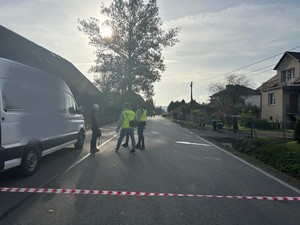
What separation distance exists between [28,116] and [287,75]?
37.4 m

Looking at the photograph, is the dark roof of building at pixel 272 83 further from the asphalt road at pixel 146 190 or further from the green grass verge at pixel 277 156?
the asphalt road at pixel 146 190

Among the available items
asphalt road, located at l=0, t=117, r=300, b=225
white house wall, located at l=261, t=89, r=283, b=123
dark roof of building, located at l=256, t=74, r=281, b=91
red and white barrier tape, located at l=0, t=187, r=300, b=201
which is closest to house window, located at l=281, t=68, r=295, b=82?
dark roof of building, located at l=256, t=74, r=281, b=91

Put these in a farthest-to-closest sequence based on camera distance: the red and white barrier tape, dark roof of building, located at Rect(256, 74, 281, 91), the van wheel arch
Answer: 1. dark roof of building, located at Rect(256, 74, 281, 91)
2. the van wheel arch
3. the red and white barrier tape

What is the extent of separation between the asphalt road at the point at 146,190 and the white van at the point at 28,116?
21.2 inches

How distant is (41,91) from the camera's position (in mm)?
8812

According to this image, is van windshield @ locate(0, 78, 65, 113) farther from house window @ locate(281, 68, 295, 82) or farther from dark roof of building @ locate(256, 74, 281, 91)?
dark roof of building @ locate(256, 74, 281, 91)

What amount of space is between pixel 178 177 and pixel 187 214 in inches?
110

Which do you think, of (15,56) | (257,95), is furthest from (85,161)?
(257,95)

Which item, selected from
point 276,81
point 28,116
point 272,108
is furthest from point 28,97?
point 276,81

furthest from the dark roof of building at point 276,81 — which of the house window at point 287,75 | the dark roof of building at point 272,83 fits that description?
the house window at point 287,75

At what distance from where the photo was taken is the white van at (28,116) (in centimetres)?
681

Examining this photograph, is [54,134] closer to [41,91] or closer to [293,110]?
[41,91]

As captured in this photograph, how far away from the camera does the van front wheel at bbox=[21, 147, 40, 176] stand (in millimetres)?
7438

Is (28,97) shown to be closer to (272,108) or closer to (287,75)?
(272,108)
